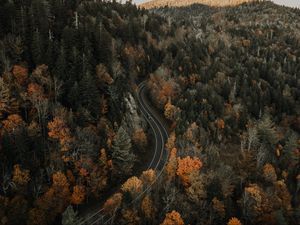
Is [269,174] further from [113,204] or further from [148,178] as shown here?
[113,204]

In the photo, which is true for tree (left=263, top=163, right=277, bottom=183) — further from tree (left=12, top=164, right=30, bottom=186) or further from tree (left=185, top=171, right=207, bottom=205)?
tree (left=12, top=164, right=30, bottom=186)

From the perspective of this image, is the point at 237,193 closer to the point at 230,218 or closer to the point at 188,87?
the point at 230,218

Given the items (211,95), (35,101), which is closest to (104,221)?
(35,101)

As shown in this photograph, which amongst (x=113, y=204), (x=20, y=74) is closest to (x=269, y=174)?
(x=113, y=204)

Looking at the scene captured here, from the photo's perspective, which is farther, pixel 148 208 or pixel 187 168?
pixel 187 168

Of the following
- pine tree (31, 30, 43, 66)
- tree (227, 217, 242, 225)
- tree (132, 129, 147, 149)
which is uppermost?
pine tree (31, 30, 43, 66)

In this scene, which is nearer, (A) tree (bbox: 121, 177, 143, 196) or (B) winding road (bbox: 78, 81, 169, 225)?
(B) winding road (bbox: 78, 81, 169, 225)

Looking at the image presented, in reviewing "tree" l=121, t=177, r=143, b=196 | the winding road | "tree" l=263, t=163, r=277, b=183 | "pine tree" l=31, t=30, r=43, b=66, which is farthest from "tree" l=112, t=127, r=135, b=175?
"tree" l=263, t=163, r=277, b=183

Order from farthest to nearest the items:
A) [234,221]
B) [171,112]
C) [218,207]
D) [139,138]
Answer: [171,112] → [139,138] → [218,207] → [234,221]
